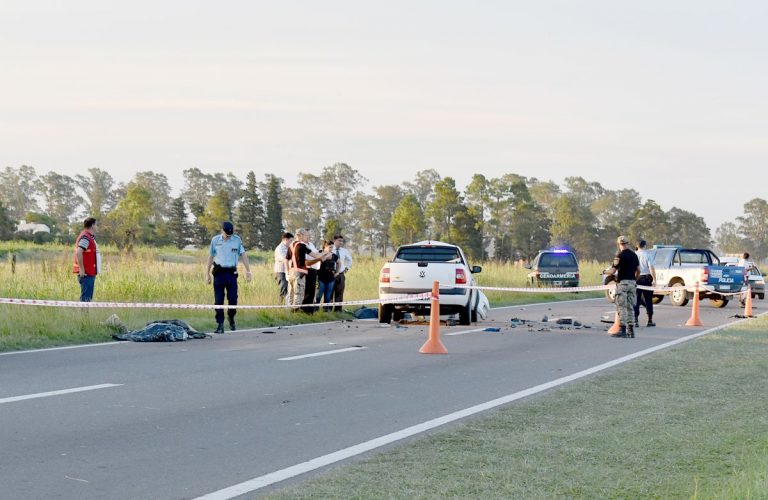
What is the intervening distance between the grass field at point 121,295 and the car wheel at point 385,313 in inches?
54.8

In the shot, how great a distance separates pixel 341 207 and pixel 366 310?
379 feet

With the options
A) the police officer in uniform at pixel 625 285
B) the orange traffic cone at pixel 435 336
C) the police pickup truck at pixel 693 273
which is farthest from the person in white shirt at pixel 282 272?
the police pickup truck at pixel 693 273

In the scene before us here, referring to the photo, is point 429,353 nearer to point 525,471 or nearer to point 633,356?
point 633,356

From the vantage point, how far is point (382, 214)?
136 m

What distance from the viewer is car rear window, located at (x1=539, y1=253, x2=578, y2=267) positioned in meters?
41.8

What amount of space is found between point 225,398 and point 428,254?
12152mm

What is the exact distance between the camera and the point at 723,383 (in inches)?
477

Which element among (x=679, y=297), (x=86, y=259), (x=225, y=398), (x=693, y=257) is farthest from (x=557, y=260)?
(x=225, y=398)

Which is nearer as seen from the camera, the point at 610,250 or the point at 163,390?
the point at 163,390

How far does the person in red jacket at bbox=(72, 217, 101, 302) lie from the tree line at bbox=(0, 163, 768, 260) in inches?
1629

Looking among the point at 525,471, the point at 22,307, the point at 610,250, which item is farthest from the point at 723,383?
the point at 610,250

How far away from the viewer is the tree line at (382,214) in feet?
314

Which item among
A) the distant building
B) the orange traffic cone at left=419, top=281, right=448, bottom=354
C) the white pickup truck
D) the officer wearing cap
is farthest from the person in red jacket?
the distant building

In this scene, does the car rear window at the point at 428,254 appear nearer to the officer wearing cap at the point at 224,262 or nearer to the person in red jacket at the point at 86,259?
the officer wearing cap at the point at 224,262
